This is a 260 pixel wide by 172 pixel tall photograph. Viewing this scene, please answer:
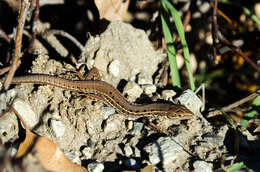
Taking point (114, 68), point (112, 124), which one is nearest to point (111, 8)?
point (114, 68)

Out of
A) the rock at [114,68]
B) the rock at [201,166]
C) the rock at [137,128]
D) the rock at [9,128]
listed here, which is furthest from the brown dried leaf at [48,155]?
the rock at [114,68]

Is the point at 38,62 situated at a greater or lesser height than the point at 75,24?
lesser

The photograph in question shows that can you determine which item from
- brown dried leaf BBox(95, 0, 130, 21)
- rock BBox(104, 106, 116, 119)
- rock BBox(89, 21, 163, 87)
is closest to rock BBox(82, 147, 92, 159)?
rock BBox(104, 106, 116, 119)

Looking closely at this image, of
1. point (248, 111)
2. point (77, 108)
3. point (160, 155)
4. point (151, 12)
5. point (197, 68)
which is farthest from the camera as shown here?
point (197, 68)

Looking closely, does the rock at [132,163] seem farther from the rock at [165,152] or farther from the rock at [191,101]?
the rock at [191,101]

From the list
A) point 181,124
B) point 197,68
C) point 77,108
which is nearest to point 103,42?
point 77,108

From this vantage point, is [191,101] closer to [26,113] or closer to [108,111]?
[108,111]

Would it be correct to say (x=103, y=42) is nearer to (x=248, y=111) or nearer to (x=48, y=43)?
(x=48, y=43)
